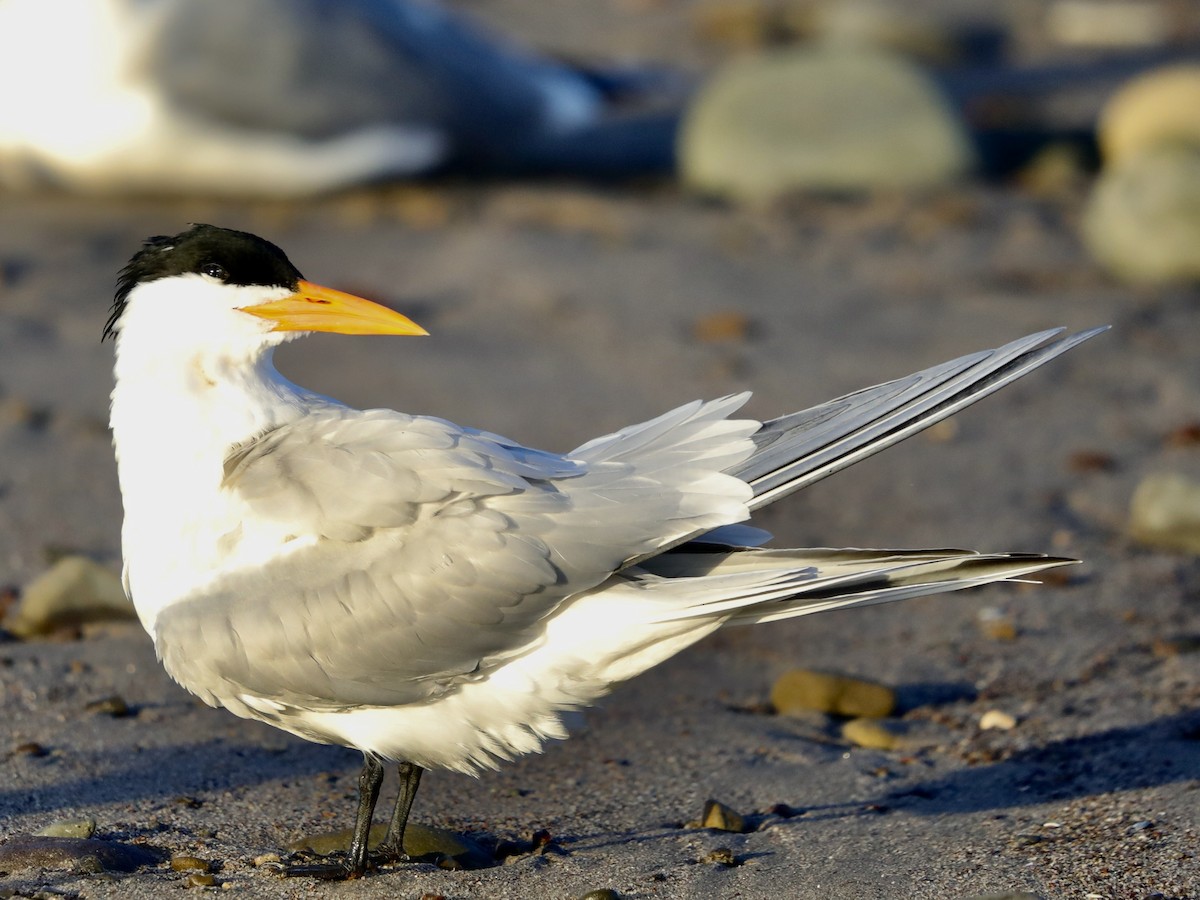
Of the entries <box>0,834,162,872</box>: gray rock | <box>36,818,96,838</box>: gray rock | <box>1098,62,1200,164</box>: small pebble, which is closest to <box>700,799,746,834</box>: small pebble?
<box>0,834,162,872</box>: gray rock

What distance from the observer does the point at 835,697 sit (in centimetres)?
447

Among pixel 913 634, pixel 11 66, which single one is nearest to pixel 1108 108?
pixel 913 634

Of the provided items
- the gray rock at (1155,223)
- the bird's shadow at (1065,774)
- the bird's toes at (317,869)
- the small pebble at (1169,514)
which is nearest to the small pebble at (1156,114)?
the gray rock at (1155,223)

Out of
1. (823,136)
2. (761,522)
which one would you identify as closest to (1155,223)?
(823,136)

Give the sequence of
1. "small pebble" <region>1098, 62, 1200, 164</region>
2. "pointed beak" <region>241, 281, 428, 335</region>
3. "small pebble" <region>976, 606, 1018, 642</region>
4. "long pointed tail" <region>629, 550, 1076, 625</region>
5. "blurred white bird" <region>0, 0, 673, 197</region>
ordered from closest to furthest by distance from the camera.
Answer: "long pointed tail" <region>629, 550, 1076, 625</region> → "pointed beak" <region>241, 281, 428, 335</region> → "small pebble" <region>976, 606, 1018, 642</region> → "blurred white bird" <region>0, 0, 673, 197</region> → "small pebble" <region>1098, 62, 1200, 164</region>

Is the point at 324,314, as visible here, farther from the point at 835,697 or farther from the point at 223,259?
the point at 835,697

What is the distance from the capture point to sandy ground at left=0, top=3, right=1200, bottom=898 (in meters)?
3.62

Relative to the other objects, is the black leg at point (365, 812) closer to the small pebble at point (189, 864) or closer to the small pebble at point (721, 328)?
the small pebble at point (189, 864)

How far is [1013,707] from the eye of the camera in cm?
445

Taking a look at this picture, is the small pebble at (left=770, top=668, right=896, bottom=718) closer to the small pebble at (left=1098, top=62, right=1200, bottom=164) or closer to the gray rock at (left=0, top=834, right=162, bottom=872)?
the gray rock at (left=0, top=834, right=162, bottom=872)

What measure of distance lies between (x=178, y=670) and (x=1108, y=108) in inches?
290

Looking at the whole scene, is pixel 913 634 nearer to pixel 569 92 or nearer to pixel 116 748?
pixel 116 748

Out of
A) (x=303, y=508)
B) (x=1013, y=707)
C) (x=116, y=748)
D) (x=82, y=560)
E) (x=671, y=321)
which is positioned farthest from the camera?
(x=671, y=321)

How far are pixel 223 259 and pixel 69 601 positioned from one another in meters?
1.53
